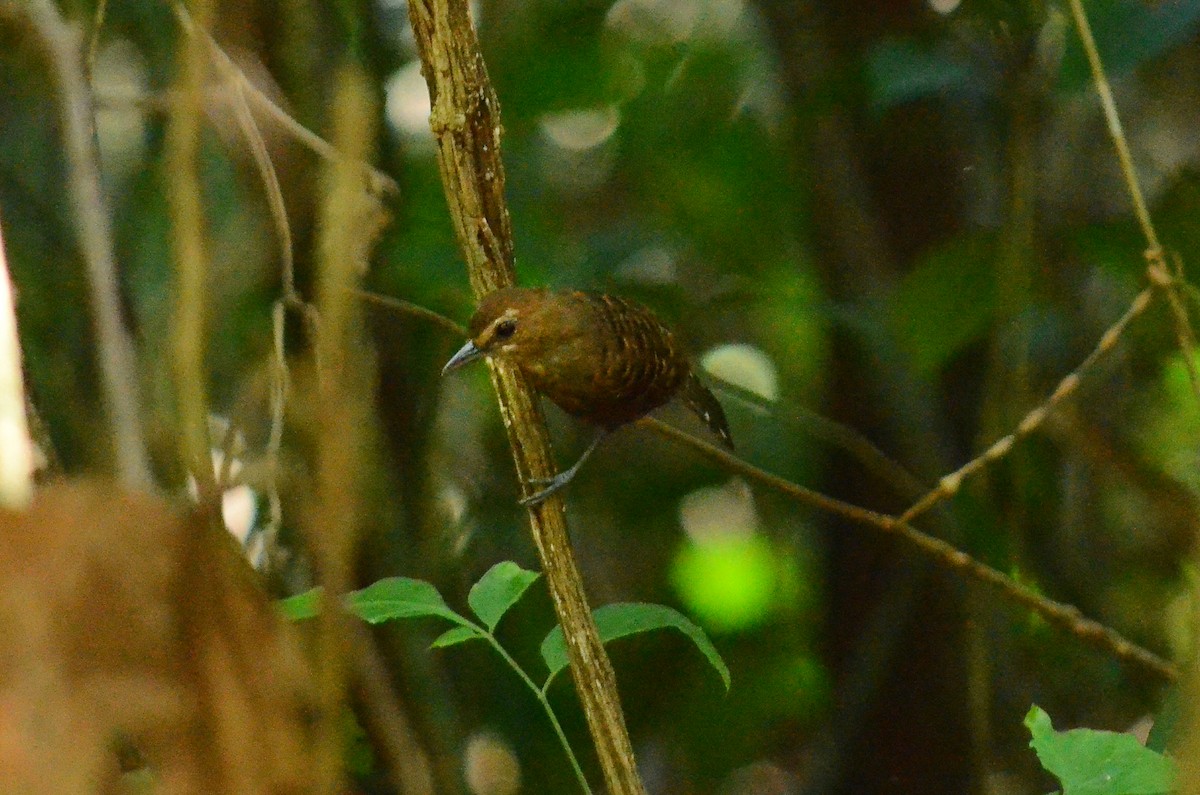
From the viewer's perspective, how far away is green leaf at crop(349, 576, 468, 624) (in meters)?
1.54

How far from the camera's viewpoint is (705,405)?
10.1ft

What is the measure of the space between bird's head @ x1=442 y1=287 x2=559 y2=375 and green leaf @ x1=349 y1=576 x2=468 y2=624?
23.7 inches

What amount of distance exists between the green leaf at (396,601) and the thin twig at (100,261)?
0.91 ft

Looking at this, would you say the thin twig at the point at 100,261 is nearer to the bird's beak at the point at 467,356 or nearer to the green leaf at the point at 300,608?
the green leaf at the point at 300,608

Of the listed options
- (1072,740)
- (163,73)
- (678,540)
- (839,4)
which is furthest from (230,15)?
(1072,740)

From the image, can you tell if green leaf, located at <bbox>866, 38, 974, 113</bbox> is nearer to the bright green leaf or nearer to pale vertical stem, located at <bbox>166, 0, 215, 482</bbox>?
the bright green leaf

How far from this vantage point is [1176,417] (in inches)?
147

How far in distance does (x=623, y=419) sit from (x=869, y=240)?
1.08 meters

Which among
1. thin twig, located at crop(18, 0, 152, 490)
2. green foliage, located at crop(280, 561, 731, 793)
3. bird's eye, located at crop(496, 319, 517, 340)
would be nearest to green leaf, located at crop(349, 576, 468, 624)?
green foliage, located at crop(280, 561, 731, 793)

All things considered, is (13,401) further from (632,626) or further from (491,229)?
Result: (632,626)

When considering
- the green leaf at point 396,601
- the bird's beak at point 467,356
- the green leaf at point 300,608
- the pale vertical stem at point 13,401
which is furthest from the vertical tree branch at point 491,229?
the bird's beak at point 467,356

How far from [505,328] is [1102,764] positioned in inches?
45.9

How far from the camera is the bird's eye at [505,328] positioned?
7.38ft

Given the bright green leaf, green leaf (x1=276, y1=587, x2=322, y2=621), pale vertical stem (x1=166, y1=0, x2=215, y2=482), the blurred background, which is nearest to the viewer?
pale vertical stem (x1=166, y1=0, x2=215, y2=482)
